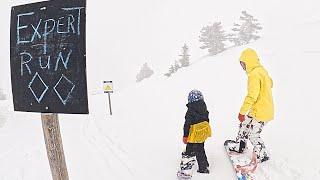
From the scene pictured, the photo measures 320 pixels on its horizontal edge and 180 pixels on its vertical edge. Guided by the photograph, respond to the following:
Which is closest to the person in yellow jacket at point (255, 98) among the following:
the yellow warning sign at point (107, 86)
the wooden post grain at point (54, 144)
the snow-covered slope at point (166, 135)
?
the snow-covered slope at point (166, 135)

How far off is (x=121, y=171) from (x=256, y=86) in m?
3.77

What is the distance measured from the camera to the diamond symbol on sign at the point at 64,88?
3750mm

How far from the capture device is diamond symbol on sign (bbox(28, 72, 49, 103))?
3.84 m

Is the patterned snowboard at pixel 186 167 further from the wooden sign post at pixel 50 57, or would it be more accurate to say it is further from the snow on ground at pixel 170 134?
the wooden sign post at pixel 50 57

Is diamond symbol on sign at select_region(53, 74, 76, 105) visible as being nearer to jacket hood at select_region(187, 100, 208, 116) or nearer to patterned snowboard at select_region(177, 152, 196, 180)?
jacket hood at select_region(187, 100, 208, 116)

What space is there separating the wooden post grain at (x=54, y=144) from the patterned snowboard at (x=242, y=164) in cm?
357

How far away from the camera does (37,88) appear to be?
3.88m

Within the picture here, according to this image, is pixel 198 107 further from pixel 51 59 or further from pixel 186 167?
pixel 51 59

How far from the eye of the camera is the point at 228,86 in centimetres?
1673

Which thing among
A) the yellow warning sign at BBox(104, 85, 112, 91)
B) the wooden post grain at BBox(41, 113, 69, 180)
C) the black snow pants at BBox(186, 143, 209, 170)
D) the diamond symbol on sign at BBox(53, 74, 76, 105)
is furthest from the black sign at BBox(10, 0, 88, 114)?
the yellow warning sign at BBox(104, 85, 112, 91)

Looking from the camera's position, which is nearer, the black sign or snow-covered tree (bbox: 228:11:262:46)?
the black sign

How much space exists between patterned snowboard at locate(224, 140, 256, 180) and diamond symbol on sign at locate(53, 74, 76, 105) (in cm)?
400

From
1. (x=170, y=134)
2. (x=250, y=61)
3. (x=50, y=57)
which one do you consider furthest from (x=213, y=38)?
(x=50, y=57)

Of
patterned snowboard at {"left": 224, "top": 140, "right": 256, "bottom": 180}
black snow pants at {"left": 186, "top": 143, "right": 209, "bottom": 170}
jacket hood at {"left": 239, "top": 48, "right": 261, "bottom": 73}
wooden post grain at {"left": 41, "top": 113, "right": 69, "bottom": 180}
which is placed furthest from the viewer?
black snow pants at {"left": 186, "top": 143, "right": 209, "bottom": 170}
